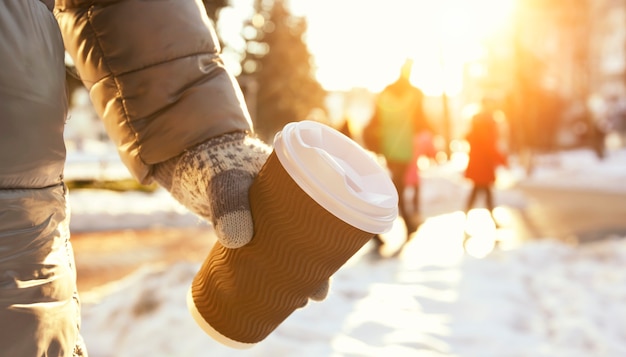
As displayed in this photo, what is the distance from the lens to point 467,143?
914 cm

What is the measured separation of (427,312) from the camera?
4176mm

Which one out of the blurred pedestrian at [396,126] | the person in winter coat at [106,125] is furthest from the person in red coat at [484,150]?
the person in winter coat at [106,125]

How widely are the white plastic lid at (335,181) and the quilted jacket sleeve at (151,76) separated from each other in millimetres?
239

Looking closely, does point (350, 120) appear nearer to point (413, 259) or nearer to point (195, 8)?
point (413, 259)

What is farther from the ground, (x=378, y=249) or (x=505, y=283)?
(x=505, y=283)

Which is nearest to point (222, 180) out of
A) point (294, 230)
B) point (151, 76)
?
point (294, 230)

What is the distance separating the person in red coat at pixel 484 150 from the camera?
8922 mm

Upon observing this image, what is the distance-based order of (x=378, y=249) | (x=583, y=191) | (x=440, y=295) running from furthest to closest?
(x=583, y=191), (x=378, y=249), (x=440, y=295)

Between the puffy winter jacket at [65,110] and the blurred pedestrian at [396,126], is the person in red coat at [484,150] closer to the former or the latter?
the blurred pedestrian at [396,126]

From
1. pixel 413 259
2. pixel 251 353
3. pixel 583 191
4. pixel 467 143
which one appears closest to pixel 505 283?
pixel 413 259

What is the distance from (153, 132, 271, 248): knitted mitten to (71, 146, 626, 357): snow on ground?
6.53ft

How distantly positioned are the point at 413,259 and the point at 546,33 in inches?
1467

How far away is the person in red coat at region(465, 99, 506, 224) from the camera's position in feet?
29.3

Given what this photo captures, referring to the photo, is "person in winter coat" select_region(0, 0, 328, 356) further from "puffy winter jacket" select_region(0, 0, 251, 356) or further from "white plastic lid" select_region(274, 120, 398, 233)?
"white plastic lid" select_region(274, 120, 398, 233)
